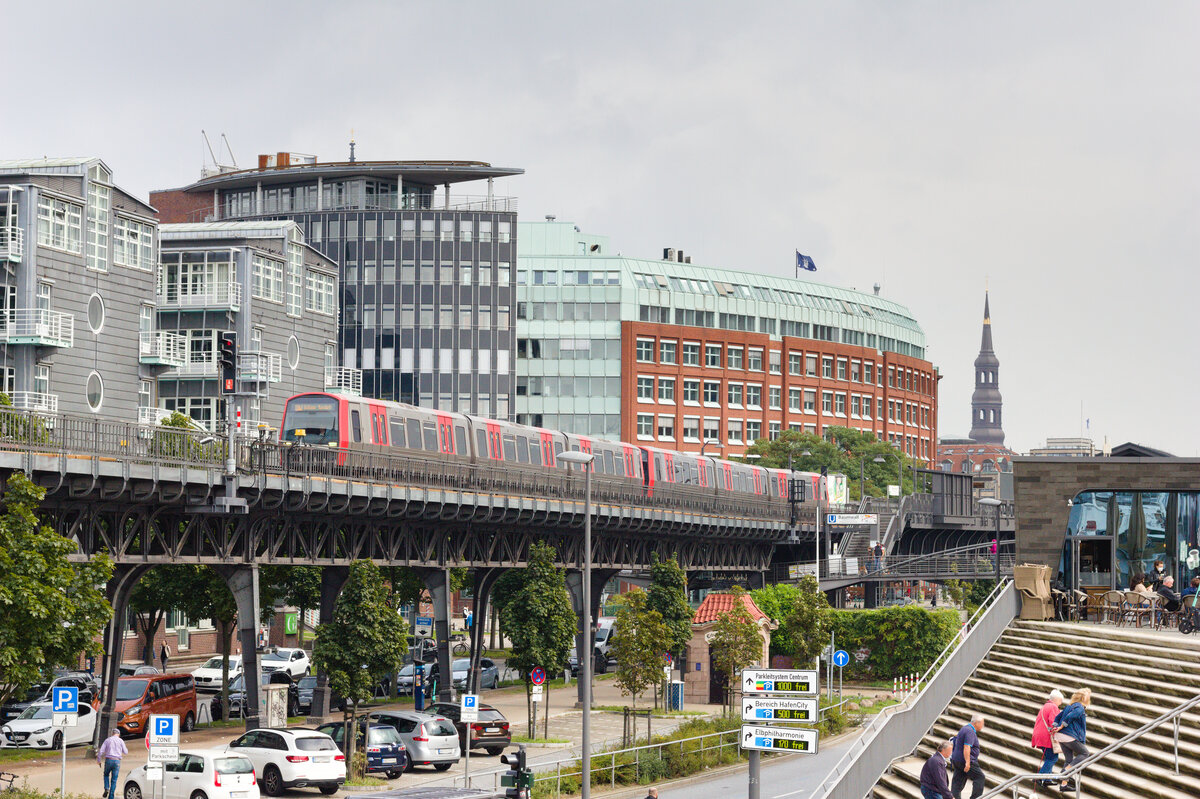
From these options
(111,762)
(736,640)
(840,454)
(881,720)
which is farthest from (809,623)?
(840,454)

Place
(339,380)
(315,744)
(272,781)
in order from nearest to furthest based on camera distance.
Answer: (272,781)
(315,744)
(339,380)

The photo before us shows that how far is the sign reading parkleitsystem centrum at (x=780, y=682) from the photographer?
2431 cm

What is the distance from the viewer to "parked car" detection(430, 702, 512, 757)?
5231cm

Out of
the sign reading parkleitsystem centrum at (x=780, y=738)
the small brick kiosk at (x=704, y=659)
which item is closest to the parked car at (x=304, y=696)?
the small brick kiosk at (x=704, y=659)

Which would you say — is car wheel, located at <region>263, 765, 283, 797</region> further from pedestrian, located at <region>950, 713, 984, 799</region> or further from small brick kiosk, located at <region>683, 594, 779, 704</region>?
small brick kiosk, located at <region>683, 594, 779, 704</region>

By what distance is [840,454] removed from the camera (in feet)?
484

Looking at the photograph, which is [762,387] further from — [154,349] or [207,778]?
[207,778]

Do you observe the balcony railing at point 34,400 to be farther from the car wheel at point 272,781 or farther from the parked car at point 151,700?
the car wheel at point 272,781

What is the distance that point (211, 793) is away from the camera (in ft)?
124

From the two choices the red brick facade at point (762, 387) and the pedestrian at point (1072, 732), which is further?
the red brick facade at point (762, 387)

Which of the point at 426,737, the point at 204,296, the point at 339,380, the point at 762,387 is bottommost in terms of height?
the point at 426,737

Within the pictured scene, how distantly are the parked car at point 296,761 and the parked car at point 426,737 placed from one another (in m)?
5.39

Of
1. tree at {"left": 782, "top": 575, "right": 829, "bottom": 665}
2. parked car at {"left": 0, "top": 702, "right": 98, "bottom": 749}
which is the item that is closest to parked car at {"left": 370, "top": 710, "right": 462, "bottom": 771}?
parked car at {"left": 0, "top": 702, "right": 98, "bottom": 749}

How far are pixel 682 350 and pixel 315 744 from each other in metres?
117
